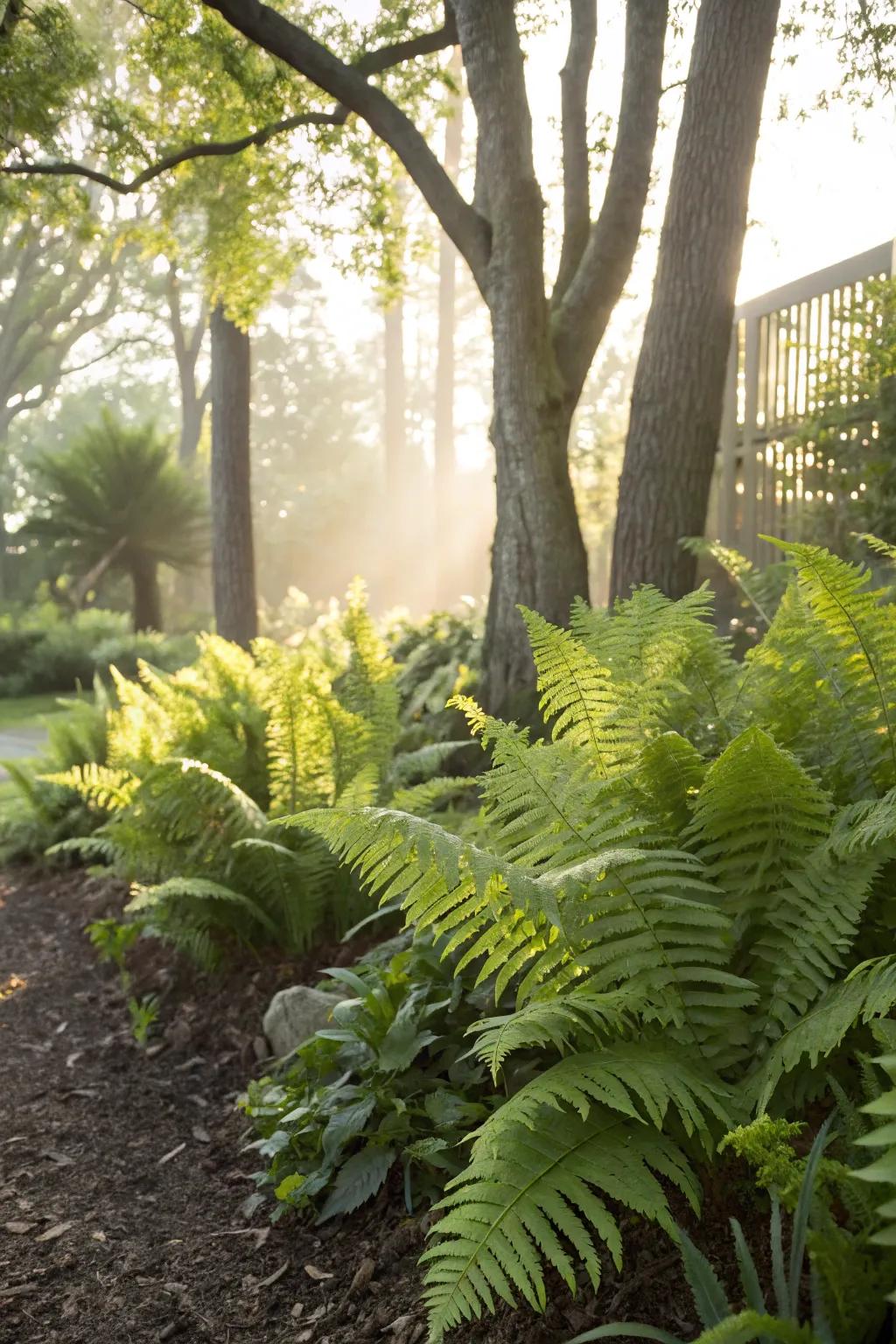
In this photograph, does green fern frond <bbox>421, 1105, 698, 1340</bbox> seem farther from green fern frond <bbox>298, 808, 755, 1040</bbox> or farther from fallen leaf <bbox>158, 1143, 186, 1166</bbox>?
fallen leaf <bbox>158, 1143, 186, 1166</bbox>

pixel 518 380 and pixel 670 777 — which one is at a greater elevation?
pixel 518 380

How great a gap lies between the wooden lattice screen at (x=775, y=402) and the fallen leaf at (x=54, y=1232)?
6705mm

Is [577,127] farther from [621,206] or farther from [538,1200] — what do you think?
[538,1200]

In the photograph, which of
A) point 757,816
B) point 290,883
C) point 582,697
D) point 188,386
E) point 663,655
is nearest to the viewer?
point 757,816

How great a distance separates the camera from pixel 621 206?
19.9ft

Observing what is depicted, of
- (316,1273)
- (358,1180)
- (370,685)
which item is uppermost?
(370,685)

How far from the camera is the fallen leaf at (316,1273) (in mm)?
2305

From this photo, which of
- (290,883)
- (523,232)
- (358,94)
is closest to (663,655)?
(290,883)

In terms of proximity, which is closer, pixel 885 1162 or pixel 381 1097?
pixel 885 1162

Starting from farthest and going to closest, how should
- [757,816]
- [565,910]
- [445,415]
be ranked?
[445,415] → [757,816] → [565,910]

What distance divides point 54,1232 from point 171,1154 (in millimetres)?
478

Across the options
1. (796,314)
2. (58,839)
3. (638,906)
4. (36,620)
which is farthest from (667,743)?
(36,620)

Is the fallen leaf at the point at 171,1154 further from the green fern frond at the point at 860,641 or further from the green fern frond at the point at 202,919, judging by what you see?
the green fern frond at the point at 860,641

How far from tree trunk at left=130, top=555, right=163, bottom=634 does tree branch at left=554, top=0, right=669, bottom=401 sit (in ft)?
41.4
